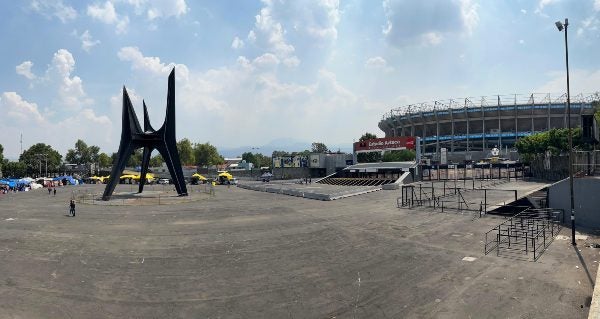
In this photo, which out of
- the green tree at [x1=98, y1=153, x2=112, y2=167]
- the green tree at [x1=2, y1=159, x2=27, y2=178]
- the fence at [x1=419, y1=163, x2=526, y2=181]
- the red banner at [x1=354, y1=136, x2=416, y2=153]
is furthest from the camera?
the green tree at [x1=98, y1=153, x2=112, y2=167]

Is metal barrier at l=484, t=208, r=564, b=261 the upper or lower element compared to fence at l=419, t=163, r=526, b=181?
lower

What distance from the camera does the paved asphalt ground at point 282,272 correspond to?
12086mm

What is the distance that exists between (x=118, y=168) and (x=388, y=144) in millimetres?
50316

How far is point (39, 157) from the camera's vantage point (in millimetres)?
134625

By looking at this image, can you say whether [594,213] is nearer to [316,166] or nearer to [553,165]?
[553,165]

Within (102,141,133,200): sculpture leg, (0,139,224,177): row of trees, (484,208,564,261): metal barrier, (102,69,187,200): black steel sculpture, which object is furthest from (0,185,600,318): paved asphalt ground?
(0,139,224,177): row of trees

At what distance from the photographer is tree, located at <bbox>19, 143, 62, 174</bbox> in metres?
136

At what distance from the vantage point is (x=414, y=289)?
1359 cm

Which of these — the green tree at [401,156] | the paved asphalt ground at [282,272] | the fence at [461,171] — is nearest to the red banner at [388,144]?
the fence at [461,171]

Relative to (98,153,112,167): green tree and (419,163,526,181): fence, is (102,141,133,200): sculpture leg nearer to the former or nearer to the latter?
(419,163,526,181): fence

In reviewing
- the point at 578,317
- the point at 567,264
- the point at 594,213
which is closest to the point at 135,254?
the point at 578,317

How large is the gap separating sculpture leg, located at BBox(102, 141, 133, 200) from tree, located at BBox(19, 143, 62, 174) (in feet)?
352

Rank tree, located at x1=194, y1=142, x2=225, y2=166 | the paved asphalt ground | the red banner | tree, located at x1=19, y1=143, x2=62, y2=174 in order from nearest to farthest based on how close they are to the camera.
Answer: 1. the paved asphalt ground
2. the red banner
3. tree, located at x1=19, y1=143, x2=62, y2=174
4. tree, located at x1=194, y1=142, x2=225, y2=166

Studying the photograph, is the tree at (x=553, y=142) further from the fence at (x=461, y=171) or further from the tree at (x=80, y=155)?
the tree at (x=80, y=155)
